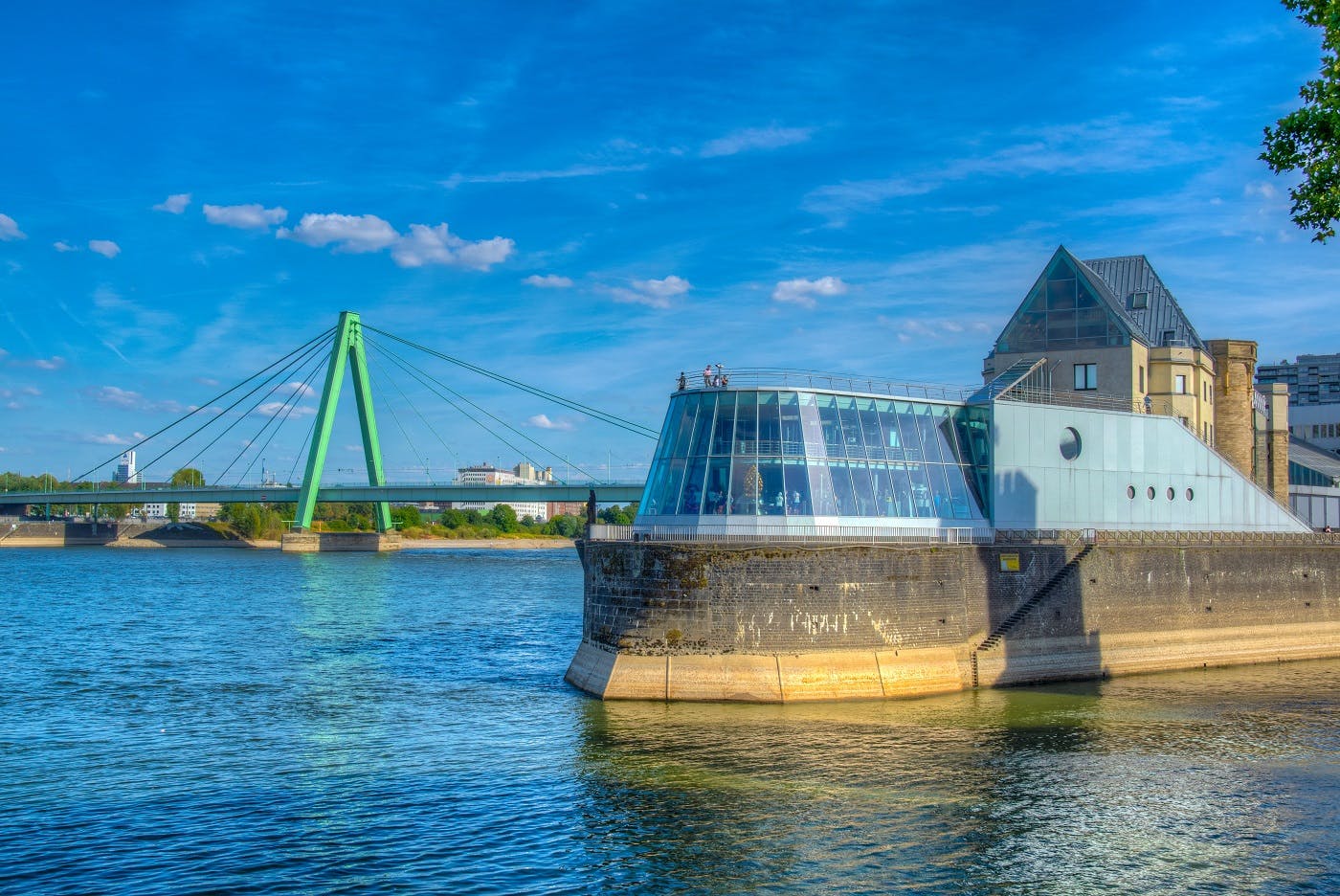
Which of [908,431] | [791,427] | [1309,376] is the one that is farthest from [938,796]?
[1309,376]

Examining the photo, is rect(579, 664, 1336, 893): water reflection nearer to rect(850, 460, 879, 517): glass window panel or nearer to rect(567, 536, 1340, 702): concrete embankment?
rect(567, 536, 1340, 702): concrete embankment

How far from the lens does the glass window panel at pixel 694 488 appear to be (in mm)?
32469

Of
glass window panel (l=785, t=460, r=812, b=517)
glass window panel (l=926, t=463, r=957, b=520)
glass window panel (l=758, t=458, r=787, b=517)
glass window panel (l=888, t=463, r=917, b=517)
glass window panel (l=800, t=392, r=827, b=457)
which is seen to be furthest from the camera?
glass window panel (l=926, t=463, r=957, b=520)

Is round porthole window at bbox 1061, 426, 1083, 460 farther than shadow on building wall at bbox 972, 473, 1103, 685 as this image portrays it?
Yes

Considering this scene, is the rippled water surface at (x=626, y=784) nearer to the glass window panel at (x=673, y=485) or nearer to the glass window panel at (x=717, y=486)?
the glass window panel at (x=673, y=485)

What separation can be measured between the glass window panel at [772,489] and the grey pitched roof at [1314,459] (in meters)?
45.6

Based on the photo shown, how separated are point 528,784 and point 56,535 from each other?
13279 cm

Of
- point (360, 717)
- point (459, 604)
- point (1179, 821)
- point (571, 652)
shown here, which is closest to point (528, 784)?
point (360, 717)

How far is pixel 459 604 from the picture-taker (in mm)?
60125

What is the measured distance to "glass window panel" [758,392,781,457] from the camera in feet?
107

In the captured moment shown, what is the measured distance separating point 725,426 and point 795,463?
2.28 meters

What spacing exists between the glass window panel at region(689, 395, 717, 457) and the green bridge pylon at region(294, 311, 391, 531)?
78059mm

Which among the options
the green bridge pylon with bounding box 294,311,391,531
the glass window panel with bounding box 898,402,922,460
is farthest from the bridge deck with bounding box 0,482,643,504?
the glass window panel with bounding box 898,402,922,460

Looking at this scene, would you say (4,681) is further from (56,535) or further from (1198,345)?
(56,535)
